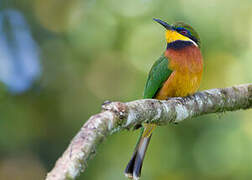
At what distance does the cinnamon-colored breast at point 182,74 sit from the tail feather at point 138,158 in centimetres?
40

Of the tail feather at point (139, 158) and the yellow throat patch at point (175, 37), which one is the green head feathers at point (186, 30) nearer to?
the yellow throat patch at point (175, 37)

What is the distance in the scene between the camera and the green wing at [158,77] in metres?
3.85

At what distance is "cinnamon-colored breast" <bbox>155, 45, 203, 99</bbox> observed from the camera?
147 inches

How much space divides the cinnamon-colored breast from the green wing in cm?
4

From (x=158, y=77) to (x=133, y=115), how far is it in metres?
1.64

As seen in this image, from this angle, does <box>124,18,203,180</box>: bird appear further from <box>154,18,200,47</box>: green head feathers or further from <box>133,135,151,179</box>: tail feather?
<box>154,18,200,47</box>: green head feathers

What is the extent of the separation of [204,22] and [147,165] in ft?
6.76

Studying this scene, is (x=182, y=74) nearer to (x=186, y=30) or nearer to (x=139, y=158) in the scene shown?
(x=186, y=30)

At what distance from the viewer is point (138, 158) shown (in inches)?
150

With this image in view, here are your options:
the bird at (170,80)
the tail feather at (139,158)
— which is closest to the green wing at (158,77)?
the bird at (170,80)

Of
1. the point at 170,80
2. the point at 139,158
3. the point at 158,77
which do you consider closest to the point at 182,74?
the point at 170,80

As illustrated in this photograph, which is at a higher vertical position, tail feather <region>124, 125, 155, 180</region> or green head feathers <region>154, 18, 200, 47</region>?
green head feathers <region>154, 18, 200, 47</region>

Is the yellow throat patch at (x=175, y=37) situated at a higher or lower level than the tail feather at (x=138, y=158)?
higher

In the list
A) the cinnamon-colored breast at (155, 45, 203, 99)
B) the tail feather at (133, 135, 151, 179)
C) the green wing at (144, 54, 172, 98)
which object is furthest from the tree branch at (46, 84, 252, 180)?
the tail feather at (133, 135, 151, 179)
